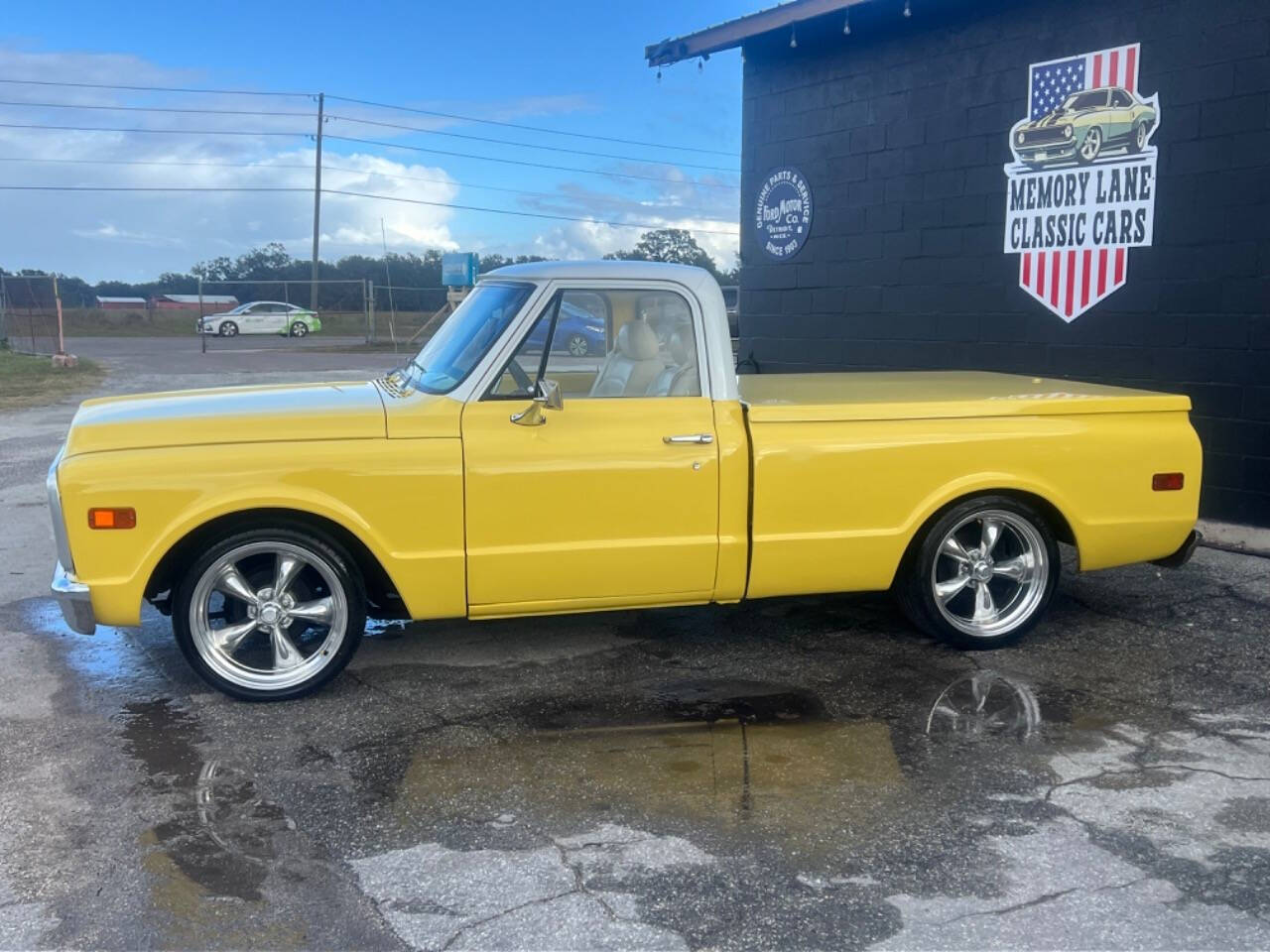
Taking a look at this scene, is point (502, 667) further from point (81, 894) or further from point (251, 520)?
point (81, 894)

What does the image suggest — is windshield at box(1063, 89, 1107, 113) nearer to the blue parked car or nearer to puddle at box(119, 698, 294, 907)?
the blue parked car

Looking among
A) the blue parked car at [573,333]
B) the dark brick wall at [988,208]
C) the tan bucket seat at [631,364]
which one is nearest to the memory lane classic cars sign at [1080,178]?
the dark brick wall at [988,208]

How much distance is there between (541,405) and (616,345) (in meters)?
0.59

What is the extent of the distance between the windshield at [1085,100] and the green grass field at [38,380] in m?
14.4

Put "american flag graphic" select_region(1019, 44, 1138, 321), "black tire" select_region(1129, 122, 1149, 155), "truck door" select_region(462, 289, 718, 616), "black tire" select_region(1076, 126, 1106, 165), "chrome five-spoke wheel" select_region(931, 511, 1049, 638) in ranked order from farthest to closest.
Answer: "black tire" select_region(1076, 126, 1106, 165), "american flag graphic" select_region(1019, 44, 1138, 321), "black tire" select_region(1129, 122, 1149, 155), "chrome five-spoke wheel" select_region(931, 511, 1049, 638), "truck door" select_region(462, 289, 718, 616)

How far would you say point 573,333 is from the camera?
17.3ft

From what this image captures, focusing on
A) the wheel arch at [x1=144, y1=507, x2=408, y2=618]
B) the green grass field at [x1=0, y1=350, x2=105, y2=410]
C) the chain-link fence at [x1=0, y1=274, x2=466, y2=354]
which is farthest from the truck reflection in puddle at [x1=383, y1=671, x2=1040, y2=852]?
the chain-link fence at [x1=0, y1=274, x2=466, y2=354]

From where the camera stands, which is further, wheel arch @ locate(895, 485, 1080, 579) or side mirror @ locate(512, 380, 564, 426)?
wheel arch @ locate(895, 485, 1080, 579)

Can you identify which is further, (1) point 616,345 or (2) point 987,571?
(2) point 987,571

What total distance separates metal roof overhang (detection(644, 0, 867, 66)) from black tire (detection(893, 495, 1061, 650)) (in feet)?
18.1

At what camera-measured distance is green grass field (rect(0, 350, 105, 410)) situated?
17688mm

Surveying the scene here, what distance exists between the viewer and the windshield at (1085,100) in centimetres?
821

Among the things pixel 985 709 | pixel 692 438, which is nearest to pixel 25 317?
pixel 692 438

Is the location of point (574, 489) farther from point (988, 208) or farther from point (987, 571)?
point (988, 208)
